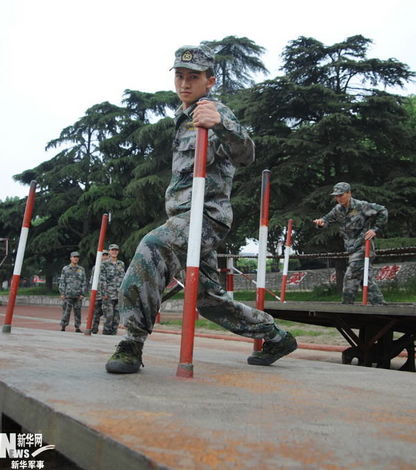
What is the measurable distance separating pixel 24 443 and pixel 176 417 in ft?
1.94

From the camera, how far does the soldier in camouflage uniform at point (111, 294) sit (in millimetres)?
10305

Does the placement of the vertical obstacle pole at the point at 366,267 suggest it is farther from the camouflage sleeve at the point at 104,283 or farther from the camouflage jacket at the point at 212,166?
the camouflage sleeve at the point at 104,283

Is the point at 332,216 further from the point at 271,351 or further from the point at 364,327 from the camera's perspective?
the point at 271,351

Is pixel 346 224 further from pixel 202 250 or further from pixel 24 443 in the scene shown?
pixel 24 443

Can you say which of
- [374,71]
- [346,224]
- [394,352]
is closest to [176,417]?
[394,352]

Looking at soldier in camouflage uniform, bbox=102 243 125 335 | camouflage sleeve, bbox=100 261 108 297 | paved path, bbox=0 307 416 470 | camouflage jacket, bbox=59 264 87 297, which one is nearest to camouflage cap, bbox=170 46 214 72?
paved path, bbox=0 307 416 470

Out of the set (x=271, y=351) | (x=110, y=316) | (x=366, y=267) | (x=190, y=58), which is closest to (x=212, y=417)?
(x=271, y=351)

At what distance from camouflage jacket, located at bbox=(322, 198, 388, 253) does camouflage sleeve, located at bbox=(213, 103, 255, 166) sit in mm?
4155

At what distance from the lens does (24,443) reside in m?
1.71

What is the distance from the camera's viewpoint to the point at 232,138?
102 inches

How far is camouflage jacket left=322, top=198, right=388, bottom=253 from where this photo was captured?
675cm

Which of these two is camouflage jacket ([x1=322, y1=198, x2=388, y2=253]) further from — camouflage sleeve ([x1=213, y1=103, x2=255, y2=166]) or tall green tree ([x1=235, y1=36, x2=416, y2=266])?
tall green tree ([x1=235, y1=36, x2=416, y2=266])

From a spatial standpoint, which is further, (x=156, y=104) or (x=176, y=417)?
(x=156, y=104)

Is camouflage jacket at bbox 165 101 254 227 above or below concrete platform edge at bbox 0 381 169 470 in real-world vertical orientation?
above
